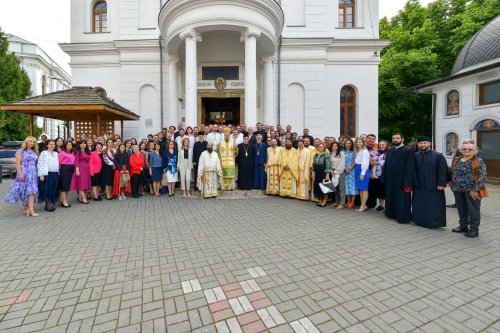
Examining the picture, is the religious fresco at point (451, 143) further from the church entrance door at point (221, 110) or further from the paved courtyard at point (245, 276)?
the church entrance door at point (221, 110)

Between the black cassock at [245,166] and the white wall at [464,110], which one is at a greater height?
the white wall at [464,110]

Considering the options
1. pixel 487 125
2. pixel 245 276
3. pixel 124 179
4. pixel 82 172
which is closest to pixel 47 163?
pixel 82 172

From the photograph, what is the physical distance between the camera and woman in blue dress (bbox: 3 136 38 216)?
6.50 m

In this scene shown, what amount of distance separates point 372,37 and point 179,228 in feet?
56.0

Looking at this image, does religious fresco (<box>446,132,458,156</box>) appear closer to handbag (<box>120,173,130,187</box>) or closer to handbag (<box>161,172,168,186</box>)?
handbag (<box>161,172,168,186</box>)

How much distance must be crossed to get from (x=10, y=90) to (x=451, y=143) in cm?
3951

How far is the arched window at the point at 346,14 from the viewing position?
664 inches

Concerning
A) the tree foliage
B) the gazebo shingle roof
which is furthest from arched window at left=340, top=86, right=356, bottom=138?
the gazebo shingle roof

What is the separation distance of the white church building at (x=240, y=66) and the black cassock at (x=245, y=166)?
5.61 meters

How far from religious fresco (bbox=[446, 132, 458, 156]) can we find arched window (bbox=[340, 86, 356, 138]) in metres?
6.73

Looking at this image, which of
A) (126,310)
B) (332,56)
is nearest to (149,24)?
(332,56)

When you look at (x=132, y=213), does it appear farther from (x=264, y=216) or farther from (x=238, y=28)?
(x=238, y=28)

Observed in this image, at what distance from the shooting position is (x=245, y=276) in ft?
11.6

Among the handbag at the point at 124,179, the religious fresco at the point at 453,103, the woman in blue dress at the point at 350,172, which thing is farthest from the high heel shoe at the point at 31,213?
the religious fresco at the point at 453,103
